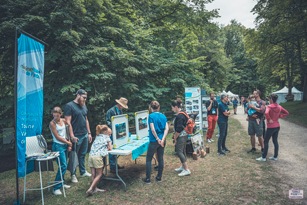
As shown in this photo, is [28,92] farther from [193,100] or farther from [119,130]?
[193,100]

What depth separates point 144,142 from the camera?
514 cm

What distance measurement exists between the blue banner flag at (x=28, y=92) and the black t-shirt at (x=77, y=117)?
2.01ft

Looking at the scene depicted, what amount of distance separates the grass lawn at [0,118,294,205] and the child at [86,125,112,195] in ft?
1.02

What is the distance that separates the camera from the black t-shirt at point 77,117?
4499 millimetres

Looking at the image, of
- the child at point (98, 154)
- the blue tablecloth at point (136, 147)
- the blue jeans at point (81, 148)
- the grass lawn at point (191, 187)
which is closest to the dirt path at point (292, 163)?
the grass lawn at point (191, 187)

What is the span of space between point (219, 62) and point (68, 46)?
21.0m

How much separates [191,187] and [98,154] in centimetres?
220

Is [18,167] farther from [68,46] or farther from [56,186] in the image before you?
[68,46]

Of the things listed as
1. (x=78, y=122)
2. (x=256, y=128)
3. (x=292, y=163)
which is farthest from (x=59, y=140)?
(x=292, y=163)

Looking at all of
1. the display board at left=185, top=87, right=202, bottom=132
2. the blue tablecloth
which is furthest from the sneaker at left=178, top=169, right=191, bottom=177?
the display board at left=185, top=87, right=202, bottom=132

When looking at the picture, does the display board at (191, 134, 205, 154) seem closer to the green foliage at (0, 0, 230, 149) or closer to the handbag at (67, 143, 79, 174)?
the green foliage at (0, 0, 230, 149)

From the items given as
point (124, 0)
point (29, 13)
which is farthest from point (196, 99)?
point (29, 13)

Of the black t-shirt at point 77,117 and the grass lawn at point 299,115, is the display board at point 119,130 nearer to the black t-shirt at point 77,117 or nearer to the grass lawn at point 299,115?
the black t-shirt at point 77,117

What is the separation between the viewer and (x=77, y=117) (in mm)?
4594
